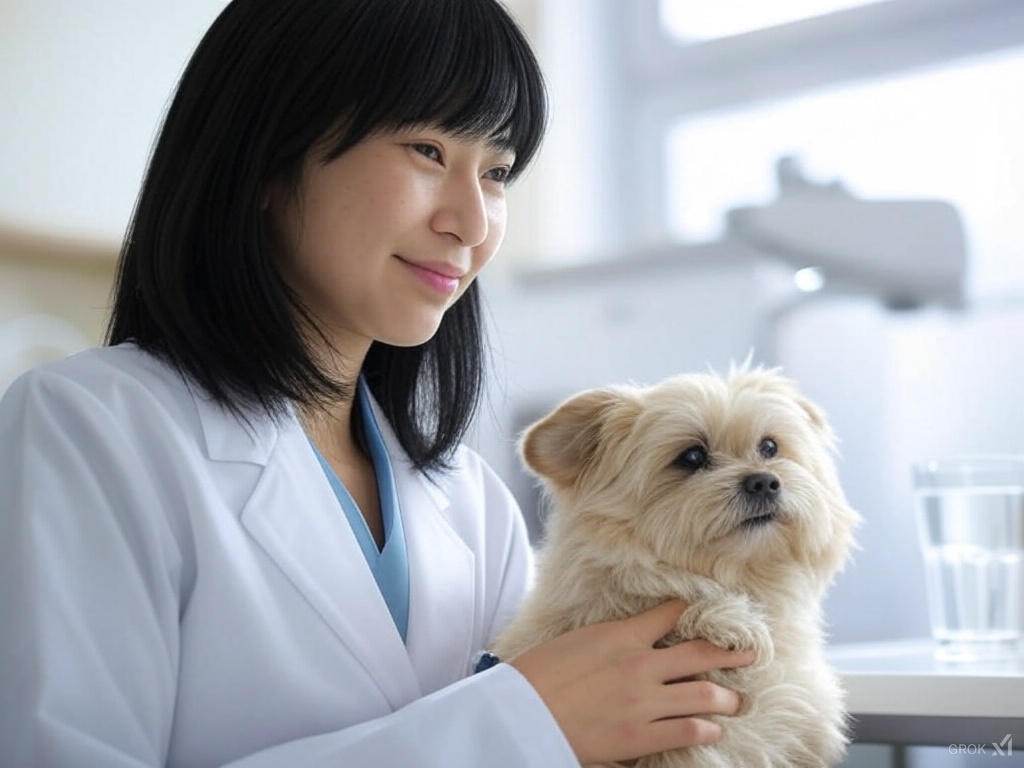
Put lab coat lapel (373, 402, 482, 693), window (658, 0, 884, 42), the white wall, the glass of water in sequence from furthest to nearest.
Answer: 1. window (658, 0, 884, 42)
2. the white wall
3. the glass of water
4. lab coat lapel (373, 402, 482, 693)

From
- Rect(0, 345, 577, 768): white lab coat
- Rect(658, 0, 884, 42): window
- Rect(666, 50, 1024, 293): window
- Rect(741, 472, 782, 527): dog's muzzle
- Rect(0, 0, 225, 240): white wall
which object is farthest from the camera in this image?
Rect(658, 0, 884, 42): window

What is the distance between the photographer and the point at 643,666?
121 cm

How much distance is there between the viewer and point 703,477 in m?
1.34

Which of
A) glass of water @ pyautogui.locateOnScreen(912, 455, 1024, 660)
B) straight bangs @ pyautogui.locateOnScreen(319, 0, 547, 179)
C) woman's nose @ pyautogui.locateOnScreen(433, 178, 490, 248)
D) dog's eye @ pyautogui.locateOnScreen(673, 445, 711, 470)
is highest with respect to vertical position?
straight bangs @ pyautogui.locateOnScreen(319, 0, 547, 179)

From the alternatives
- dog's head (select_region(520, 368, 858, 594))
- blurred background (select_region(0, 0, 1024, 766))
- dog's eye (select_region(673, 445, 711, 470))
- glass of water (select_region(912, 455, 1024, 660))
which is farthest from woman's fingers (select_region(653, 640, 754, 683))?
blurred background (select_region(0, 0, 1024, 766))

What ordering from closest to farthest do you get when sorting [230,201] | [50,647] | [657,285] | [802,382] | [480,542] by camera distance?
[50,647], [230,201], [480,542], [802,382], [657,285]

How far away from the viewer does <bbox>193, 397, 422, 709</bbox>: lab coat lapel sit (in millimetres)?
1268

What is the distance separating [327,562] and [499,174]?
54cm

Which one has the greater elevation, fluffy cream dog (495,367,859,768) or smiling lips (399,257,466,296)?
smiling lips (399,257,466,296)

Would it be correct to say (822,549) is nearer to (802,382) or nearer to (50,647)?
(50,647)

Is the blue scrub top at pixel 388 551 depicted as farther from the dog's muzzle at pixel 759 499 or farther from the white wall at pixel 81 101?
the white wall at pixel 81 101

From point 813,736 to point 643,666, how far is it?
0.21 metres

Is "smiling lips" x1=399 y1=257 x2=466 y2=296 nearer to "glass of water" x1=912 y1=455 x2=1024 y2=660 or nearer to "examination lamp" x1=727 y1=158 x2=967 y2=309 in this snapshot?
"glass of water" x1=912 y1=455 x2=1024 y2=660

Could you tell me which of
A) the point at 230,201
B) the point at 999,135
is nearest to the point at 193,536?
the point at 230,201
